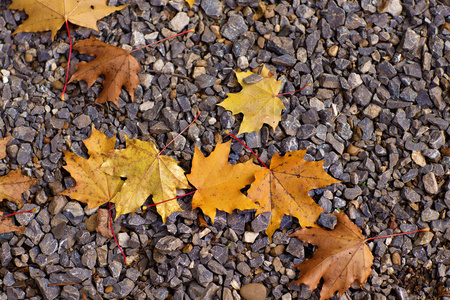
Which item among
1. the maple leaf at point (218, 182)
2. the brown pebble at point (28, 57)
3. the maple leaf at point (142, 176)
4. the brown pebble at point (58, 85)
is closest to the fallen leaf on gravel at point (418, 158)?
the maple leaf at point (218, 182)

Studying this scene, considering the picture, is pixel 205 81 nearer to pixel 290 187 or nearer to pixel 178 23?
pixel 178 23

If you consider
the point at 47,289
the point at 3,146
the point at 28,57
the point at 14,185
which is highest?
the point at 28,57

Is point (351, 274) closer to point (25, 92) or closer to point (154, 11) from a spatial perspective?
point (154, 11)

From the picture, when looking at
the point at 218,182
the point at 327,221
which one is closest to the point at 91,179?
the point at 218,182

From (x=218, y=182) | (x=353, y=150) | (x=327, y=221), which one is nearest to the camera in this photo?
(x=218, y=182)

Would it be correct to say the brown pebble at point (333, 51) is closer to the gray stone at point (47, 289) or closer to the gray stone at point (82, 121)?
the gray stone at point (82, 121)

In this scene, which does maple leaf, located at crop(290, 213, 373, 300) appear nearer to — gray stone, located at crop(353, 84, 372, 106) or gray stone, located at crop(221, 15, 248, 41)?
gray stone, located at crop(353, 84, 372, 106)

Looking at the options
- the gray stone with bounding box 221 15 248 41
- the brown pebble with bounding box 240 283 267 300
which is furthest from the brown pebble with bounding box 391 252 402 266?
the gray stone with bounding box 221 15 248 41
